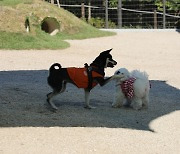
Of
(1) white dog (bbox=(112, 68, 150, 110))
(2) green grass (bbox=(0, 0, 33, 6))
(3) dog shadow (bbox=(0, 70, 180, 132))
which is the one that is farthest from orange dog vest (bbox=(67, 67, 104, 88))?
(2) green grass (bbox=(0, 0, 33, 6))

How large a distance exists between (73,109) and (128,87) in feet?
2.81

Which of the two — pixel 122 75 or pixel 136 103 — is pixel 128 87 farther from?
pixel 136 103

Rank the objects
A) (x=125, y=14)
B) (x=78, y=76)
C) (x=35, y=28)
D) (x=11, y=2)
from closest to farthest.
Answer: (x=78, y=76), (x=35, y=28), (x=11, y=2), (x=125, y=14)

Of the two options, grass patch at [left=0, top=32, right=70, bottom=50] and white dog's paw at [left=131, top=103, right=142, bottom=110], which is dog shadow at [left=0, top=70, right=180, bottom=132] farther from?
grass patch at [left=0, top=32, right=70, bottom=50]

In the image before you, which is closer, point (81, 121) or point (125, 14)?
point (81, 121)

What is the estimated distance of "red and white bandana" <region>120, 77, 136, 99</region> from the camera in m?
7.27

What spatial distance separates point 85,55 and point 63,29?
529 centimetres

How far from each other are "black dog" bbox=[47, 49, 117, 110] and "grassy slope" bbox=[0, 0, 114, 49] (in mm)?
9100

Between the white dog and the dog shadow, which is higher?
the white dog

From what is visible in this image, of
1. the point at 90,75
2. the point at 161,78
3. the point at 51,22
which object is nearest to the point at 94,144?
the point at 90,75

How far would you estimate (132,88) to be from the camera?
729cm

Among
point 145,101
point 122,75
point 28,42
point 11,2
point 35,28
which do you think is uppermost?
point 11,2

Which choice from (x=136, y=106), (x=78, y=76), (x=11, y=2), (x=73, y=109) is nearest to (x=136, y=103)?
(x=136, y=106)

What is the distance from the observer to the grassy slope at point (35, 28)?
16.5m
